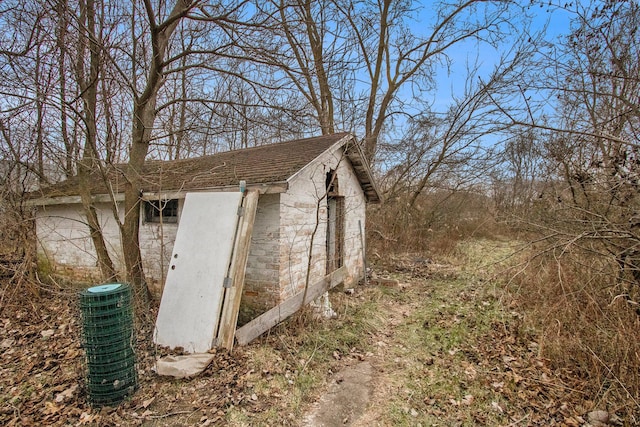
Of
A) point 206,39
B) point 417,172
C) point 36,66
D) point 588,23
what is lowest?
point 417,172

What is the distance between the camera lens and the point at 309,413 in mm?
3791

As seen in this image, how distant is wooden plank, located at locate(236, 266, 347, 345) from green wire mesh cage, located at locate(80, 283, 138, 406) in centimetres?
161

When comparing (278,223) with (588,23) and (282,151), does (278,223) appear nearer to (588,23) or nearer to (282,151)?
(282,151)

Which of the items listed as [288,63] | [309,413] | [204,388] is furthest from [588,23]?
[204,388]

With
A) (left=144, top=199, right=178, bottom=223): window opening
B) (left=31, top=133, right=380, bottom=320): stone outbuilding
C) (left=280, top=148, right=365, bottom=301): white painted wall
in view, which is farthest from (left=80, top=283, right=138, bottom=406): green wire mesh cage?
(left=144, top=199, right=178, bottom=223): window opening

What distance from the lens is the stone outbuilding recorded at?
6.02 m

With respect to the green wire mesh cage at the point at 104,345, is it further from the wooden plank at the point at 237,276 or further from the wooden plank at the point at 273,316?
the wooden plank at the point at 273,316

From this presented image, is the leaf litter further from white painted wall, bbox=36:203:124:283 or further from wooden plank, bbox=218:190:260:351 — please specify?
white painted wall, bbox=36:203:124:283

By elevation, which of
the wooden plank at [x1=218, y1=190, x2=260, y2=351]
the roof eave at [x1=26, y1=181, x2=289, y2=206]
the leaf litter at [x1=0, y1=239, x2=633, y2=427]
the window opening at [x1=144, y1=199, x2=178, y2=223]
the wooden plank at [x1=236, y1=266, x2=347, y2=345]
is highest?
the roof eave at [x1=26, y1=181, x2=289, y2=206]

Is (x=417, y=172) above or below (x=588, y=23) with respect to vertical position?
below

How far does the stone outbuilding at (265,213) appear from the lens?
19.7 feet

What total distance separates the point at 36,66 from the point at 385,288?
29.8 ft

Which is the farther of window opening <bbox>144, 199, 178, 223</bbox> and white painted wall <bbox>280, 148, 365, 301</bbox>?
window opening <bbox>144, 199, 178, 223</bbox>

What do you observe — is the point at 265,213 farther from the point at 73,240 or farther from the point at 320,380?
the point at 73,240
